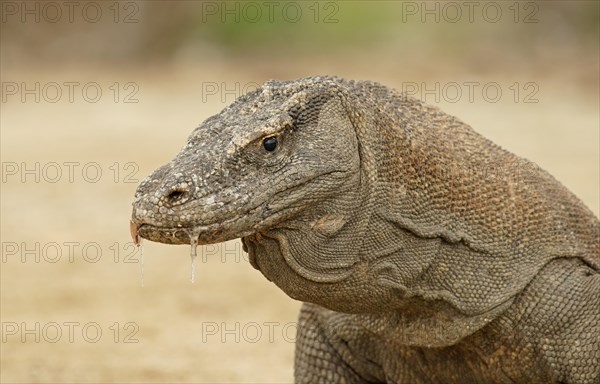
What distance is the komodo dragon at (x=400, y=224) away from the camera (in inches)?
240

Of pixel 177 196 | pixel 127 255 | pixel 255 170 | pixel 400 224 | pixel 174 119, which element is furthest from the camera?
pixel 174 119

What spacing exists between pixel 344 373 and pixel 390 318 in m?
1.01

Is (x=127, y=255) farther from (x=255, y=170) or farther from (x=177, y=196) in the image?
(x=177, y=196)

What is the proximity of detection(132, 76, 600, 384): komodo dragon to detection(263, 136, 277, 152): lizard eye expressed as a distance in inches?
0.4

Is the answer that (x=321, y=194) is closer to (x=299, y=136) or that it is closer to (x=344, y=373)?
(x=299, y=136)

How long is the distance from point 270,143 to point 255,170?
15 cm

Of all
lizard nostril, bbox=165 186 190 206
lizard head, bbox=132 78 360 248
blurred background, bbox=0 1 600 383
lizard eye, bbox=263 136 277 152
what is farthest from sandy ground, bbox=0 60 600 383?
lizard nostril, bbox=165 186 190 206

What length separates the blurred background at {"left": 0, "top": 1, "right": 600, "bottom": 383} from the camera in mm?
11805

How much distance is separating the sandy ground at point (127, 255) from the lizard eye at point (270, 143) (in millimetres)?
4445

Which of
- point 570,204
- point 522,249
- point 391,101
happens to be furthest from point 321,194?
point 570,204

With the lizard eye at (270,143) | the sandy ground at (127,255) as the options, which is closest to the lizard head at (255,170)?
the lizard eye at (270,143)

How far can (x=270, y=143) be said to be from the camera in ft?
20.3

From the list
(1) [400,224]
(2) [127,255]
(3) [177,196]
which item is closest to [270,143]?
(3) [177,196]

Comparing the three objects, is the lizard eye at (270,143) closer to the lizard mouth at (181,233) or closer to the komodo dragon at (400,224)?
the komodo dragon at (400,224)
